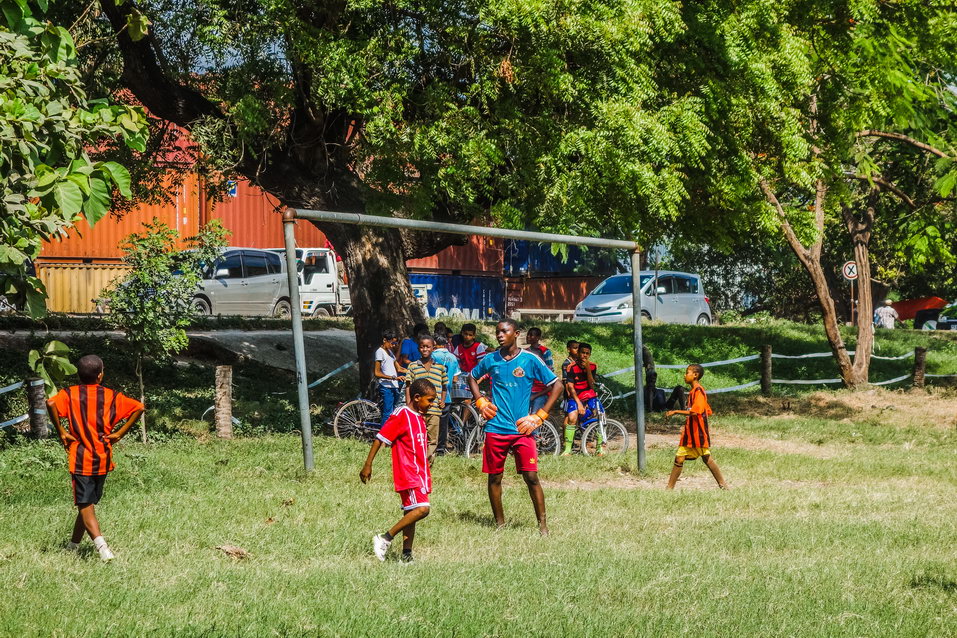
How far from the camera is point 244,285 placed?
26.7 m

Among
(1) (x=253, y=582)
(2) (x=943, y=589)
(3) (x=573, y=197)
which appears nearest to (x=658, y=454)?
(3) (x=573, y=197)

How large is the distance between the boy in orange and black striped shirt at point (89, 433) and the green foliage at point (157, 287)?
6.22 metres

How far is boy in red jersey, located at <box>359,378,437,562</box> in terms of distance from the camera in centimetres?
735

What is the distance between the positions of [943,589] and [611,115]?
8241 mm

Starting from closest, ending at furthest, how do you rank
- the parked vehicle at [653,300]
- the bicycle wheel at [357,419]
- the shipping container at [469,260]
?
the bicycle wheel at [357,419] < the parked vehicle at [653,300] < the shipping container at [469,260]

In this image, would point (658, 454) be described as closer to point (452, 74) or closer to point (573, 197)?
point (573, 197)

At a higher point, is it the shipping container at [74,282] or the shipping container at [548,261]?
the shipping container at [548,261]

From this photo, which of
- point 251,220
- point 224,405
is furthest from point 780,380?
point 251,220

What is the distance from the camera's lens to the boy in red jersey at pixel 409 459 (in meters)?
7.35

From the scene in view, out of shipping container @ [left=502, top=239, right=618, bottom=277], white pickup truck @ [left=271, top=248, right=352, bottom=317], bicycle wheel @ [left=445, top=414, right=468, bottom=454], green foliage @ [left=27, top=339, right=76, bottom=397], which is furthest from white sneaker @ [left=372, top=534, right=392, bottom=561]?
shipping container @ [left=502, top=239, right=618, bottom=277]

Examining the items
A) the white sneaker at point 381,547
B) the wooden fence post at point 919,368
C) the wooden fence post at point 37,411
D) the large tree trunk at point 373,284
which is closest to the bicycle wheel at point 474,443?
the large tree trunk at point 373,284

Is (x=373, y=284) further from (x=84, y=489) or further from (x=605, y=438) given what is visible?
(x=84, y=489)

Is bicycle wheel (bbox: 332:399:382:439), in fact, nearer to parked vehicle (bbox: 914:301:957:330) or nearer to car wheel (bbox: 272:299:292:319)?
car wheel (bbox: 272:299:292:319)

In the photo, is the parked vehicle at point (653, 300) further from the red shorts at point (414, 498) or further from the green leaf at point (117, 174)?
the green leaf at point (117, 174)
